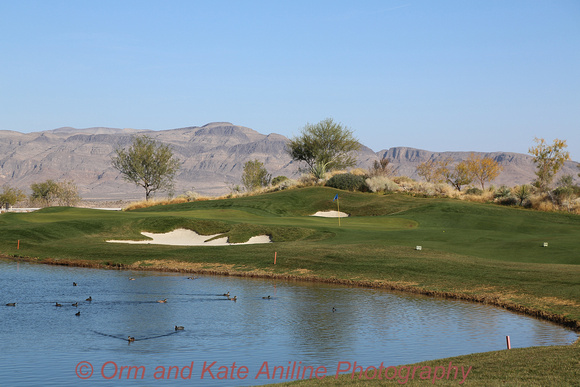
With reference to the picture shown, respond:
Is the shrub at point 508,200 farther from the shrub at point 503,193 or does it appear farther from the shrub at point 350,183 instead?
the shrub at point 350,183

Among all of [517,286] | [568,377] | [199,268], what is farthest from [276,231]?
[568,377]

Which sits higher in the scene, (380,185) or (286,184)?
(380,185)

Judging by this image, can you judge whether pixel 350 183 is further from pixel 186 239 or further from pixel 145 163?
pixel 145 163

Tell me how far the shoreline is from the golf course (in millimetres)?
55

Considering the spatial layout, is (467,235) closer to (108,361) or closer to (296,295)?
(296,295)

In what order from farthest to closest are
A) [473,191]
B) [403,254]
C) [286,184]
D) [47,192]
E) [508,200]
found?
[47,192], [286,184], [473,191], [508,200], [403,254]

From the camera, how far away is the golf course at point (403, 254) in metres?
14.7

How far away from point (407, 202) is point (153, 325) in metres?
42.3

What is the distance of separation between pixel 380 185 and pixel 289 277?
37.5 meters

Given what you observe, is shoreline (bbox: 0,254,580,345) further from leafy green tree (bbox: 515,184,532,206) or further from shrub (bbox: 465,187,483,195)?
shrub (bbox: 465,187,483,195)

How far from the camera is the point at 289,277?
30.3m

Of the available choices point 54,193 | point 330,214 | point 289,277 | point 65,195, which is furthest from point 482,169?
point 289,277

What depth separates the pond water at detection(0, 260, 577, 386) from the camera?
1472 cm

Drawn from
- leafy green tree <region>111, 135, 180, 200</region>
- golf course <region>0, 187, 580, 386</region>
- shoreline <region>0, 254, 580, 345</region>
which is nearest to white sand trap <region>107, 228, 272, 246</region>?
golf course <region>0, 187, 580, 386</region>
